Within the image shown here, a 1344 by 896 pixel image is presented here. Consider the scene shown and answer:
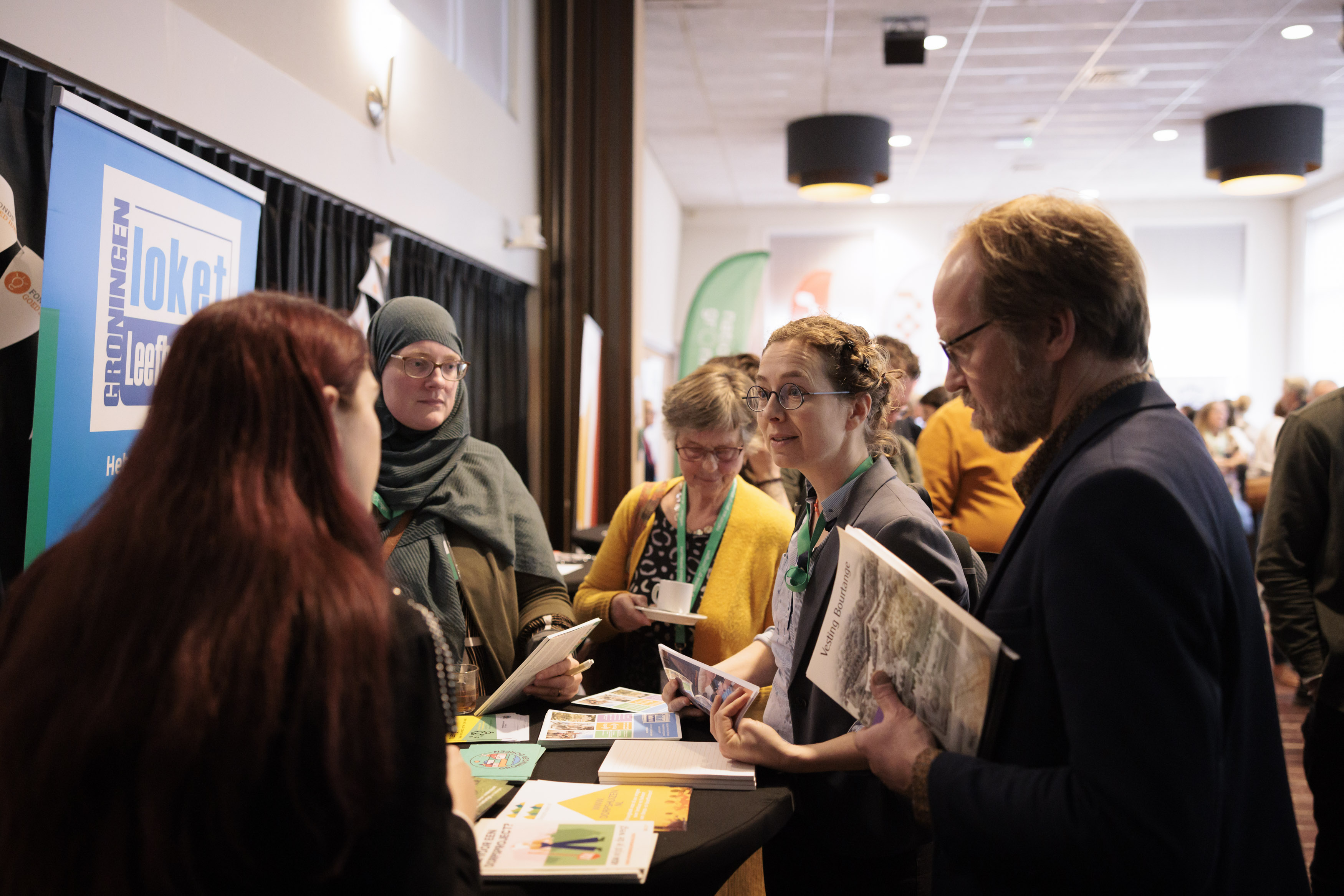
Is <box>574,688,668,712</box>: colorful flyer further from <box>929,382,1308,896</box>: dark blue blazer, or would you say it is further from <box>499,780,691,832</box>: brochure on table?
<box>929,382,1308,896</box>: dark blue blazer

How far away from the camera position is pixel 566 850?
44.4 inches

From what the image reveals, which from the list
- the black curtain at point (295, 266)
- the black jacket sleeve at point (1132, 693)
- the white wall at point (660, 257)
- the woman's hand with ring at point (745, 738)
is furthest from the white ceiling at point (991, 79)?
the black jacket sleeve at point (1132, 693)

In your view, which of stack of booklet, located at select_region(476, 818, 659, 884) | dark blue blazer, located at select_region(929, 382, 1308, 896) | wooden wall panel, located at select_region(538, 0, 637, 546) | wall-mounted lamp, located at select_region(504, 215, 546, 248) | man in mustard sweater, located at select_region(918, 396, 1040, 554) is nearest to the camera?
dark blue blazer, located at select_region(929, 382, 1308, 896)

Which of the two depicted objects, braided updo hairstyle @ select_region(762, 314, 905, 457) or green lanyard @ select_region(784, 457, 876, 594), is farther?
braided updo hairstyle @ select_region(762, 314, 905, 457)

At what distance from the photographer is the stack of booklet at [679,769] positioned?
136 centimetres

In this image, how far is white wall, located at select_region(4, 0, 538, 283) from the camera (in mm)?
2057

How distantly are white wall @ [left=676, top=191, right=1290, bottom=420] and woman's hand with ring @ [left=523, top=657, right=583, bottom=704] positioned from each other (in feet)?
30.1

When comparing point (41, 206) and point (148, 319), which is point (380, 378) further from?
point (41, 206)

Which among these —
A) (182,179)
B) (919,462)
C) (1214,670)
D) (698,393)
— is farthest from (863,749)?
(919,462)

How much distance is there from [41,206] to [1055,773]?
2.25 meters

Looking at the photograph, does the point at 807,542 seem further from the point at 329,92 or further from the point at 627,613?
the point at 329,92

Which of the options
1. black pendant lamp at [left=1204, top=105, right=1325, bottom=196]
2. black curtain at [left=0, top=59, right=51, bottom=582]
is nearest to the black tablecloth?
black curtain at [left=0, top=59, right=51, bottom=582]

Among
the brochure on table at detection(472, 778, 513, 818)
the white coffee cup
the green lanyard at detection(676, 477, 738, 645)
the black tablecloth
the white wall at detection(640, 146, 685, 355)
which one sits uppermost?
the white wall at detection(640, 146, 685, 355)

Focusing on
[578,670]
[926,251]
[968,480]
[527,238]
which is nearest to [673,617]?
[578,670]
